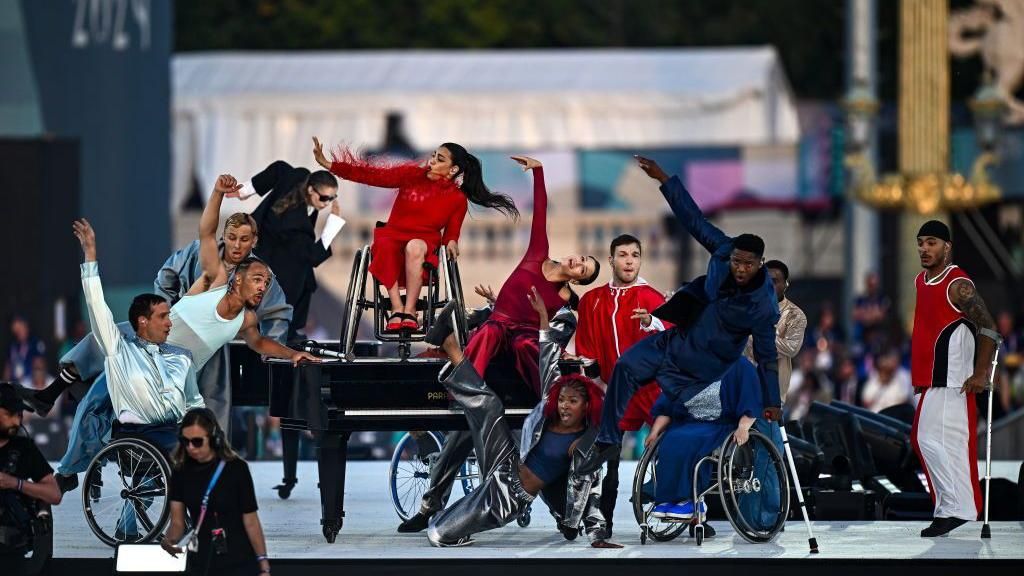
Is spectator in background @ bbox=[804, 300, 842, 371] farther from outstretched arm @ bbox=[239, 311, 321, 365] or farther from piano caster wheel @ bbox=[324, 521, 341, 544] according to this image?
piano caster wheel @ bbox=[324, 521, 341, 544]

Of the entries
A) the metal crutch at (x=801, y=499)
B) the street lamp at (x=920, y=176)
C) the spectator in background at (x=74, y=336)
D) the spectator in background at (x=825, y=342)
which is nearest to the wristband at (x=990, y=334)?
the metal crutch at (x=801, y=499)

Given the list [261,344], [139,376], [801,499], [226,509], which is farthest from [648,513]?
[139,376]

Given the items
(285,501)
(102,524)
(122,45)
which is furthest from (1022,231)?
(102,524)

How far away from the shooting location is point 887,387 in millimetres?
20016

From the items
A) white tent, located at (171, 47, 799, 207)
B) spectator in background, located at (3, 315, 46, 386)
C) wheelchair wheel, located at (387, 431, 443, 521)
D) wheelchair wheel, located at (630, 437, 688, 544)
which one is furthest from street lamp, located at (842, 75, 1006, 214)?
wheelchair wheel, located at (630, 437, 688, 544)

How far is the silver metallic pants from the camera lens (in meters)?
11.4

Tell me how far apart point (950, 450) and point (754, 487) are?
1.24 metres

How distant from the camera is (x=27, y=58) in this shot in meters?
19.9

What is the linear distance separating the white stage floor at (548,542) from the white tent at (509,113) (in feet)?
52.1

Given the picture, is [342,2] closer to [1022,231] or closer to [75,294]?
[1022,231]

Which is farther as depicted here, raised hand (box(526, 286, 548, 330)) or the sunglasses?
raised hand (box(526, 286, 548, 330))

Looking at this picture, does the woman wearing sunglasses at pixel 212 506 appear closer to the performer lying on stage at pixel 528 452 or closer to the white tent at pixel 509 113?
the performer lying on stage at pixel 528 452

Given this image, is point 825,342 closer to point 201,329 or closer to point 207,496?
point 201,329

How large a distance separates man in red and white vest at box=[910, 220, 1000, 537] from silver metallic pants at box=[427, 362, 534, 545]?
7.01ft
